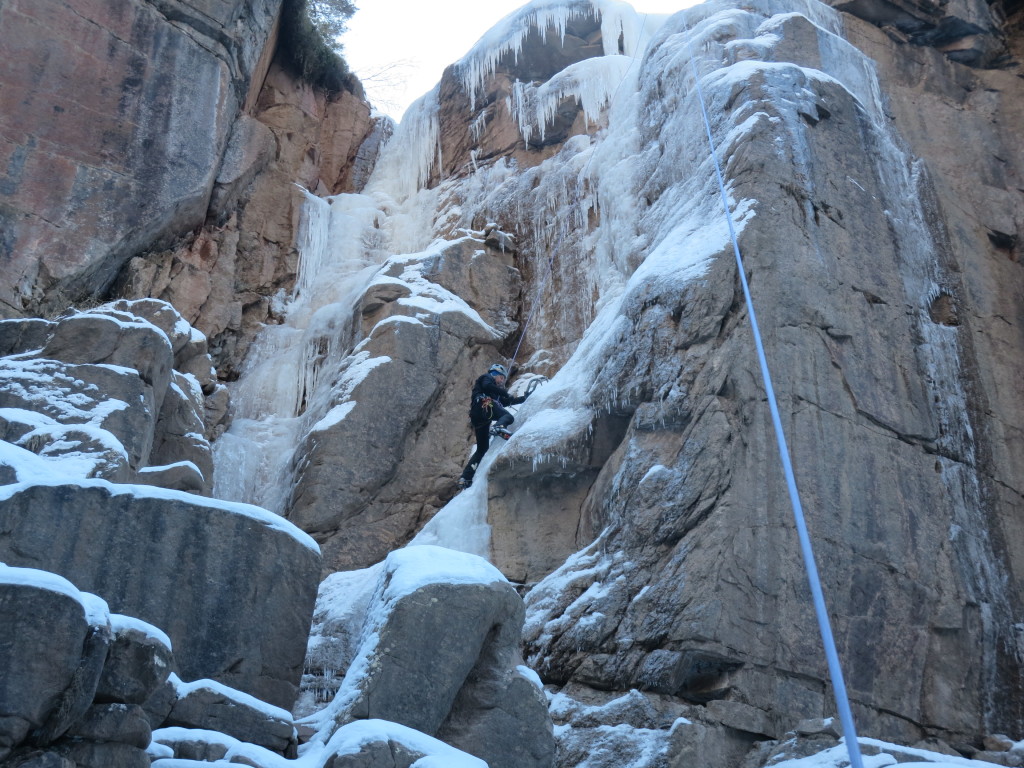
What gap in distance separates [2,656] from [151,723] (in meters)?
1.24

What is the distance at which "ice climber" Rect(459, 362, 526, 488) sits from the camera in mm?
12555

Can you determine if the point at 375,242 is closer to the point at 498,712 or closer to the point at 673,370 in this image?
the point at 673,370

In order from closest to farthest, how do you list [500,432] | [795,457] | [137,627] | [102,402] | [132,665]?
[132,665] → [137,627] → [795,457] → [102,402] → [500,432]

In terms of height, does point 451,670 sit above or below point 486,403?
below

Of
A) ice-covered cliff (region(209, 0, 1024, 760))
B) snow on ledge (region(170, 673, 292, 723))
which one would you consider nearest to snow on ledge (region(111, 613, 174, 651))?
snow on ledge (region(170, 673, 292, 723))

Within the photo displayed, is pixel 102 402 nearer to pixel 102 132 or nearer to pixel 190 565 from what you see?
pixel 190 565

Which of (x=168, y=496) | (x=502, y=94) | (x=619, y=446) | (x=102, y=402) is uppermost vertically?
(x=502, y=94)

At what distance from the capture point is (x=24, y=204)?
14.3 meters

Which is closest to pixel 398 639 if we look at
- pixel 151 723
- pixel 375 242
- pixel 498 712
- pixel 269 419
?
pixel 498 712

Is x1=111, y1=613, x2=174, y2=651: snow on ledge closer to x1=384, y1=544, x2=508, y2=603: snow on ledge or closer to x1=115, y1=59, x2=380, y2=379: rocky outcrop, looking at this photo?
x1=384, y1=544, x2=508, y2=603: snow on ledge

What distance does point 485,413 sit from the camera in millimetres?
12555

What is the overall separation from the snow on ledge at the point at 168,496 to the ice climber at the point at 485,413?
466 centimetres

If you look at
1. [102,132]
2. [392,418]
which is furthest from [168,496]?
[102,132]

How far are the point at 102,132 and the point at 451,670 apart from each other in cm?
1095
